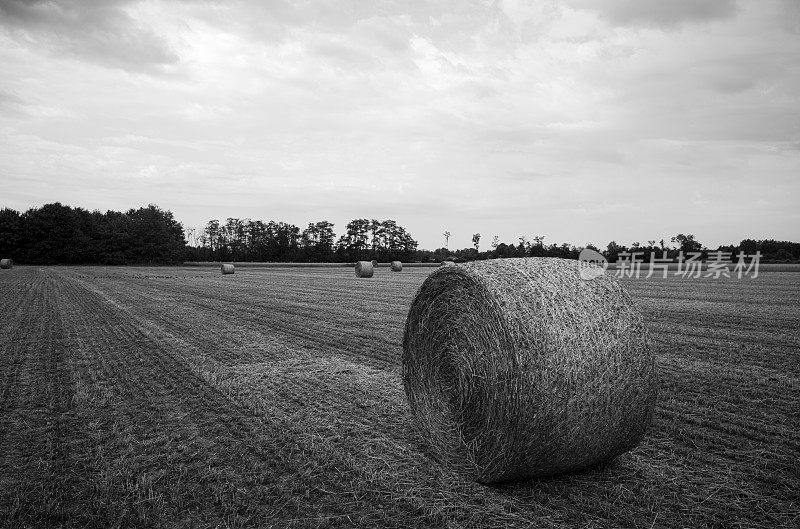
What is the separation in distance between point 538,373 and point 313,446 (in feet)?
Result: 9.18

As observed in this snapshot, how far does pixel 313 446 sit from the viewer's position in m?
5.98

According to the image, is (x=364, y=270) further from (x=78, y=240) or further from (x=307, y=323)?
(x=78, y=240)

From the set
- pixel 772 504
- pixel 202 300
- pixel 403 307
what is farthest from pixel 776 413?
pixel 202 300

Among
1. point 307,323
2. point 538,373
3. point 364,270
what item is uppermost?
point 538,373

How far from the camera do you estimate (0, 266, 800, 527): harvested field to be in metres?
4.53

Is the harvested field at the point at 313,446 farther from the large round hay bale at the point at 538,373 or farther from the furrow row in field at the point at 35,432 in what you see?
the large round hay bale at the point at 538,373

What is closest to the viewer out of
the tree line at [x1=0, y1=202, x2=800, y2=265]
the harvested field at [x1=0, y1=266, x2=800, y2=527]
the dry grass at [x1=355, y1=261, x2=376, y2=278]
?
the harvested field at [x1=0, y1=266, x2=800, y2=527]

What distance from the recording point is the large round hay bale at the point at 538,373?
15.7 feet

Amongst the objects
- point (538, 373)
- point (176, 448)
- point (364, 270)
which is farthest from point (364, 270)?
point (538, 373)

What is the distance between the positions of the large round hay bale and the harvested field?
1.13ft

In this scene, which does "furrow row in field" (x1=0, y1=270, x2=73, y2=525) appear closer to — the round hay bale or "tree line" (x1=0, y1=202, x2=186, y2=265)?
the round hay bale

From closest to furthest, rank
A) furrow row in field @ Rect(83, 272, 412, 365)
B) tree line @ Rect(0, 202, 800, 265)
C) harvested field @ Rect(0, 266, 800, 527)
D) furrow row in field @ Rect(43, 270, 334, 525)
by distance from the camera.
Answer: harvested field @ Rect(0, 266, 800, 527), furrow row in field @ Rect(43, 270, 334, 525), furrow row in field @ Rect(83, 272, 412, 365), tree line @ Rect(0, 202, 800, 265)

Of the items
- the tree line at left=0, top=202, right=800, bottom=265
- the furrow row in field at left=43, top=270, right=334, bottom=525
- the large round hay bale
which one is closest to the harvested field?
the furrow row in field at left=43, top=270, right=334, bottom=525

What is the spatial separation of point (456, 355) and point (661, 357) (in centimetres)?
660
